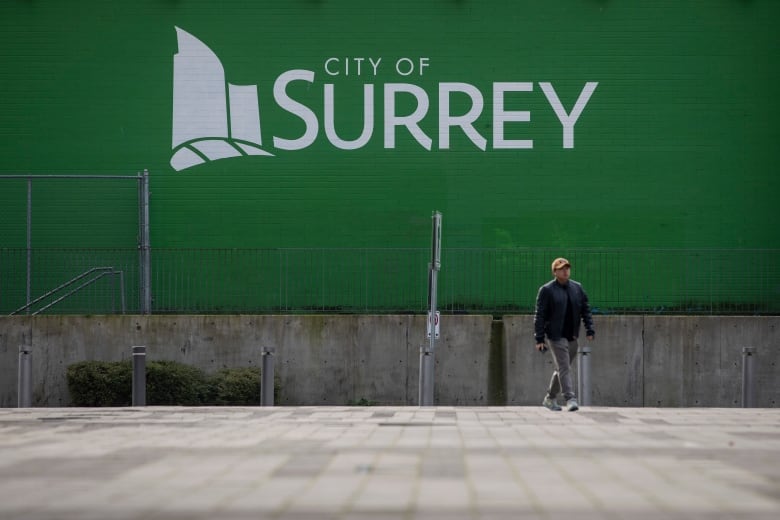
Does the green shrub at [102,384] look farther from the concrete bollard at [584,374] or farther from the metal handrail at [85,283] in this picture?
the concrete bollard at [584,374]

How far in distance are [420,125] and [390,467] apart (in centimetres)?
1599

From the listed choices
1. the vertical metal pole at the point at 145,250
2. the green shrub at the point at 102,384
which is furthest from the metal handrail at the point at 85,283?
the green shrub at the point at 102,384

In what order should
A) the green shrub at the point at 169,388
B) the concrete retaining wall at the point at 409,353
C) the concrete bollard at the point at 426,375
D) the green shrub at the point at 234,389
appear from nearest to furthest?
1. the concrete bollard at the point at 426,375
2. the green shrub at the point at 169,388
3. the green shrub at the point at 234,389
4. the concrete retaining wall at the point at 409,353

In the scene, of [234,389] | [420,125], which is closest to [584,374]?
[234,389]

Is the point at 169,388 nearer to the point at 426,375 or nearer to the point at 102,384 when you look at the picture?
the point at 102,384

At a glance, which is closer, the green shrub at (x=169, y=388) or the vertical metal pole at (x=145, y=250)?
the green shrub at (x=169, y=388)

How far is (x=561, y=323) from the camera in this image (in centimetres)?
1388

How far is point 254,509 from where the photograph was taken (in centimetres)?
636

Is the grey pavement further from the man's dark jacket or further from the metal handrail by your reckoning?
the metal handrail

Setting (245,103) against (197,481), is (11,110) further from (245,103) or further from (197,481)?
(197,481)

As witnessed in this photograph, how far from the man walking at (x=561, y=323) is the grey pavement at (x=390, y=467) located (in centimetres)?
118

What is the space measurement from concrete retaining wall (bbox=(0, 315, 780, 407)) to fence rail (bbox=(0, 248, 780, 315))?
193cm

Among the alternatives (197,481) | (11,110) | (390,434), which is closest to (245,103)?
(11,110)

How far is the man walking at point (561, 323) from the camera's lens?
546 inches
